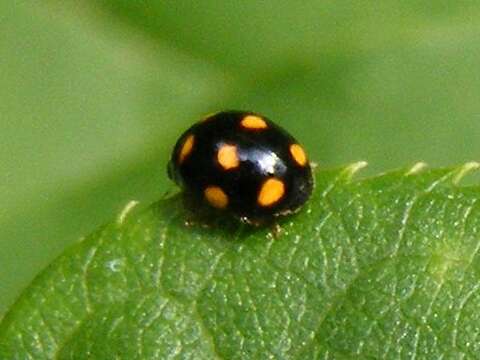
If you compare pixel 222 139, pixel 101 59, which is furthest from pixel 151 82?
pixel 222 139

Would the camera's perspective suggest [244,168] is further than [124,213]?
Yes

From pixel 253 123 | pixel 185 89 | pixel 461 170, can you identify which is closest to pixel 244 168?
pixel 253 123

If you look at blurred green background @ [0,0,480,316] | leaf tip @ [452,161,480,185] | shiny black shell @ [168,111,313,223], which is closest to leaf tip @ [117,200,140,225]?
shiny black shell @ [168,111,313,223]

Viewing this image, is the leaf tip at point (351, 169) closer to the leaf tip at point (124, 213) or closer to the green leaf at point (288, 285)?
the green leaf at point (288, 285)

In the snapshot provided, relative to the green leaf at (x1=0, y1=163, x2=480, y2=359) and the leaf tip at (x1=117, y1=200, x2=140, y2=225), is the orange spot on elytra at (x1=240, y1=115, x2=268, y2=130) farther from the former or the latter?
the leaf tip at (x1=117, y1=200, x2=140, y2=225)

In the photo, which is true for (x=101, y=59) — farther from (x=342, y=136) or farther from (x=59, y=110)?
(x=342, y=136)

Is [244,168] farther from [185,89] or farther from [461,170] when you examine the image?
[185,89]
